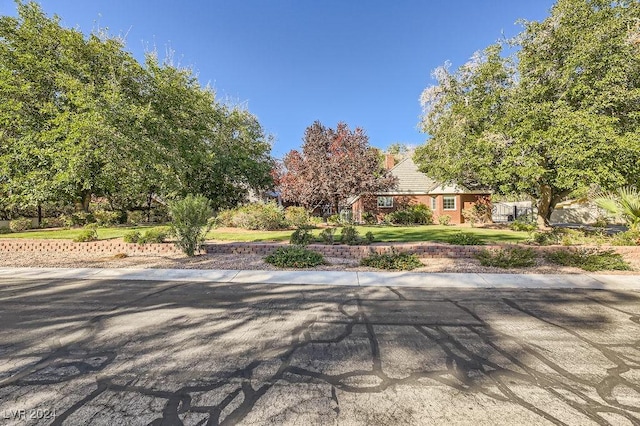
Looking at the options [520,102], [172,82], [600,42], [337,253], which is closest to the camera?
[337,253]

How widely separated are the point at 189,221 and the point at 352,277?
589cm

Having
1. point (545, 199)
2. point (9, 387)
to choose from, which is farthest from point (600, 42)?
point (9, 387)

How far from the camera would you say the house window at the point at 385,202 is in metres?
25.8

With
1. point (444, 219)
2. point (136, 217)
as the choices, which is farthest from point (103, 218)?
point (444, 219)

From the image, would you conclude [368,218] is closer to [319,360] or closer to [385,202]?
[385,202]

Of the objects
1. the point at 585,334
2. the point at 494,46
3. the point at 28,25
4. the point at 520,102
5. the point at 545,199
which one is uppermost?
the point at 28,25

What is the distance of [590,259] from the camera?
27.1 feet

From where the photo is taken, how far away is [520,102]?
16.0 metres

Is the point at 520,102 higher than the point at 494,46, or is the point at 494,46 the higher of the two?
the point at 494,46

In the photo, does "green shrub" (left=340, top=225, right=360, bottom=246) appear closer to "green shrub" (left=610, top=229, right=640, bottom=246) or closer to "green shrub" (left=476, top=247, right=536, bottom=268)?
"green shrub" (left=476, top=247, right=536, bottom=268)

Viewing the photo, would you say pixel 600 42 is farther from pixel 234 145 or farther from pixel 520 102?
pixel 234 145

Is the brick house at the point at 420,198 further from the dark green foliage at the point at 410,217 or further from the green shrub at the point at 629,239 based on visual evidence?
the green shrub at the point at 629,239

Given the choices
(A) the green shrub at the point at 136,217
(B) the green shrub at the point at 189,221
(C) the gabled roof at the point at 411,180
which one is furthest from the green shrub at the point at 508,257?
(A) the green shrub at the point at 136,217

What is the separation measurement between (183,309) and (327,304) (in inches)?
101
